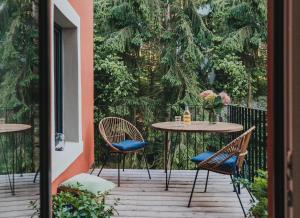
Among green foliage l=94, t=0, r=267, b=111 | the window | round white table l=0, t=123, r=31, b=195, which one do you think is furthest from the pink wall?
round white table l=0, t=123, r=31, b=195

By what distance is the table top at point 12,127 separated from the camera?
1.33m

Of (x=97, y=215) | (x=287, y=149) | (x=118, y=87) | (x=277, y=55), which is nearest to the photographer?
(x=287, y=149)

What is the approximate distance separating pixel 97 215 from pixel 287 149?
6.44ft

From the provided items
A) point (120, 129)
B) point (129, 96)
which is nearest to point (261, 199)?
point (120, 129)

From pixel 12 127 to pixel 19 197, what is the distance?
0.92 feet

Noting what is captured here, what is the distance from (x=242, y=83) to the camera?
304 inches

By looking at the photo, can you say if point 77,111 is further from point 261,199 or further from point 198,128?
point 261,199

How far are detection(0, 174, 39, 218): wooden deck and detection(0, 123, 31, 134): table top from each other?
162 mm

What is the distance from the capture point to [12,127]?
1.45 metres

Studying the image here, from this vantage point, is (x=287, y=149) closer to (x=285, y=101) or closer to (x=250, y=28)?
(x=285, y=101)

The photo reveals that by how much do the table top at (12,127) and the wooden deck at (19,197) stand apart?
0.53 ft

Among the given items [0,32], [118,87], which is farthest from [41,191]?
[118,87]

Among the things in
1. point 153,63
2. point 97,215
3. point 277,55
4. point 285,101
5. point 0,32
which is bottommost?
point 97,215

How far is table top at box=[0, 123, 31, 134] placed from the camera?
1334 millimetres
